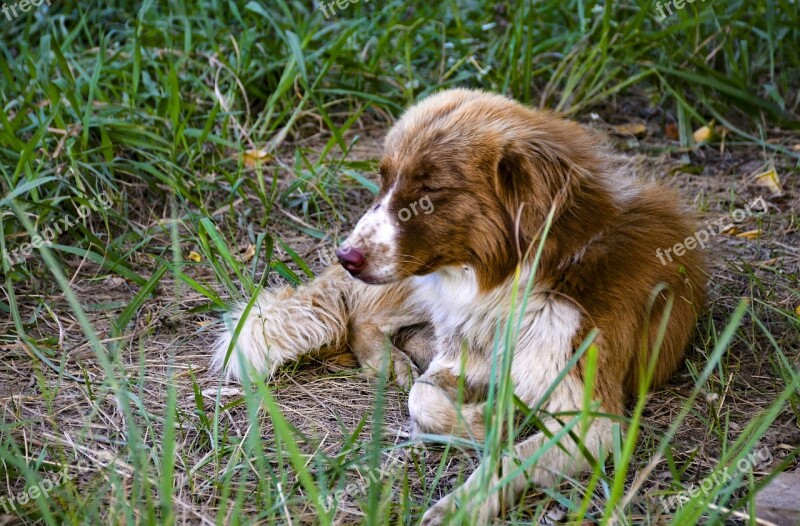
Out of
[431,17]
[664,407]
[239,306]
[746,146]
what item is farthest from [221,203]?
[746,146]

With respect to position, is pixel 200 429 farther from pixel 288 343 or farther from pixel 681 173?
pixel 681 173

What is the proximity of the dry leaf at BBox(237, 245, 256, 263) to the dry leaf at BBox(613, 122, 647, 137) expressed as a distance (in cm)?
248

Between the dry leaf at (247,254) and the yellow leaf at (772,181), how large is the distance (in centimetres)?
285

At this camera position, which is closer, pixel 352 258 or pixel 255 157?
pixel 352 258

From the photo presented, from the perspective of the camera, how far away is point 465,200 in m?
3.29

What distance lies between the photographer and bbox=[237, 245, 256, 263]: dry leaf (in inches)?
185

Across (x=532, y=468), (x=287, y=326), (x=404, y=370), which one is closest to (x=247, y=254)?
(x=287, y=326)

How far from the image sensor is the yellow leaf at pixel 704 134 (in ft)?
18.4

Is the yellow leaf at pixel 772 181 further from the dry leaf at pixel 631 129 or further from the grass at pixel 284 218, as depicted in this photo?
the dry leaf at pixel 631 129

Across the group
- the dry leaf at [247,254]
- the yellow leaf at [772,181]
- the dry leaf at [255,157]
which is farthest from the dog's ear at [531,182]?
the yellow leaf at [772,181]

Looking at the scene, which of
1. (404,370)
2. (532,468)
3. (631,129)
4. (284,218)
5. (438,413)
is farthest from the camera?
(631,129)

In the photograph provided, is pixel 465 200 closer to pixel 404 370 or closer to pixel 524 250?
pixel 524 250

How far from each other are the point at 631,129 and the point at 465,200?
2864 millimetres

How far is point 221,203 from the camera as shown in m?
5.03
